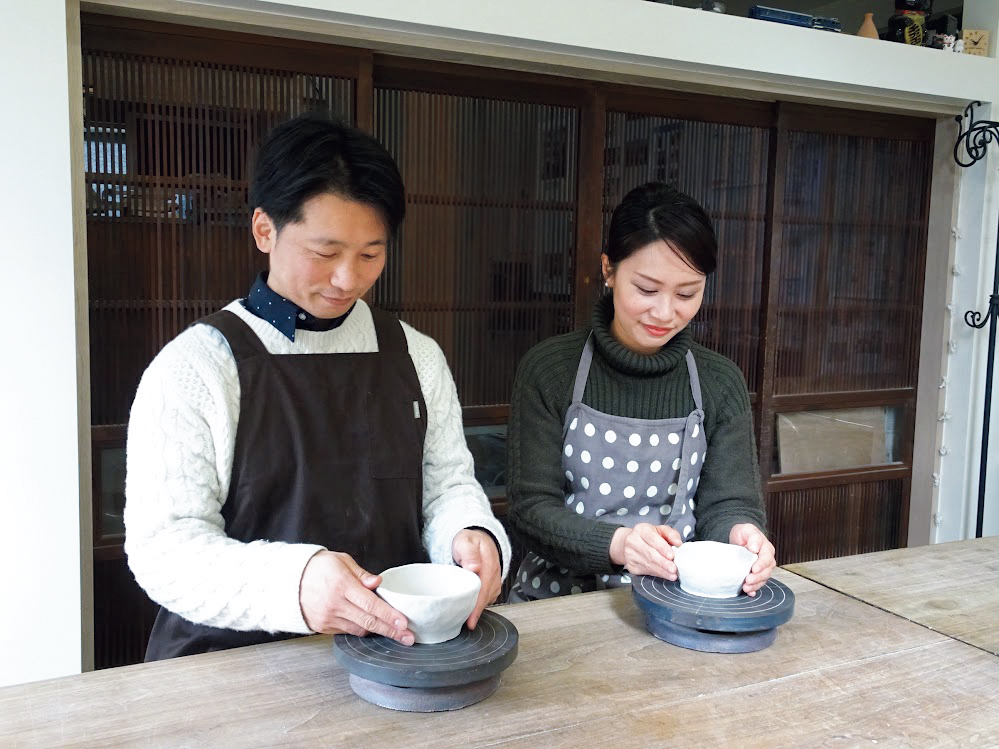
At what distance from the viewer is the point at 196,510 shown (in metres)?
1.30

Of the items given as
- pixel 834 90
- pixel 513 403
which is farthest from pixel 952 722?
pixel 834 90

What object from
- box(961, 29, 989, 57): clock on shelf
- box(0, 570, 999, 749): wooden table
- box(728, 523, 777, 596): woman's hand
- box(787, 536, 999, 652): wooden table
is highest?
box(961, 29, 989, 57): clock on shelf

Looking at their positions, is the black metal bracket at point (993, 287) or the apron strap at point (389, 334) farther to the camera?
the black metal bracket at point (993, 287)

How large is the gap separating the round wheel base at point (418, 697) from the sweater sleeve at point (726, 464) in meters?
0.87

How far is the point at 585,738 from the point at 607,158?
228 centimetres

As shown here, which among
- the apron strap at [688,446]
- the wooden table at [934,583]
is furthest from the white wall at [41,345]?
the wooden table at [934,583]

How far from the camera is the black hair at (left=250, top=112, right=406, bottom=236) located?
4.47 ft

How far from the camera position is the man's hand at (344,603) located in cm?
113

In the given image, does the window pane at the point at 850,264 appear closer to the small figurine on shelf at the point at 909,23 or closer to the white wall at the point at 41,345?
the small figurine on shelf at the point at 909,23

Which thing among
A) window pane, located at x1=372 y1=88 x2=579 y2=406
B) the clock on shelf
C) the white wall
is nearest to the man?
the white wall

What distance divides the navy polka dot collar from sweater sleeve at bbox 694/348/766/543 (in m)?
0.92

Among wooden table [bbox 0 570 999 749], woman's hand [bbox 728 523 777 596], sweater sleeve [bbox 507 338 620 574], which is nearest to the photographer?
wooden table [bbox 0 570 999 749]

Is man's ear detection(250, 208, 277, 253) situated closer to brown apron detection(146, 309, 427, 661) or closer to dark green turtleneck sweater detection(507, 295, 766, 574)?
brown apron detection(146, 309, 427, 661)

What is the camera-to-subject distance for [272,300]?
4.75 ft
